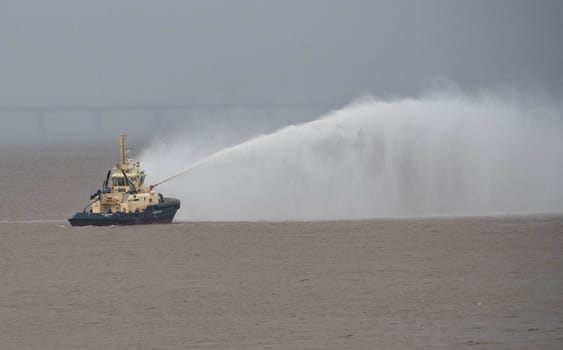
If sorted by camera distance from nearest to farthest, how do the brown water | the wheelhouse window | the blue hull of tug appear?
the brown water, the blue hull of tug, the wheelhouse window

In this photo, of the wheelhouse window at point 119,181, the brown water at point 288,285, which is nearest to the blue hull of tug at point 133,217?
the brown water at point 288,285

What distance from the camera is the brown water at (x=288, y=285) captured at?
21625 millimetres

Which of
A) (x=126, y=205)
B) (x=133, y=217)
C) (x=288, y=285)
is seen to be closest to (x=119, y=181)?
(x=126, y=205)

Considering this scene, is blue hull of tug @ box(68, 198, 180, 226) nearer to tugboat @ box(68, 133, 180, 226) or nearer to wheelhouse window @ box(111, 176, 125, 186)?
tugboat @ box(68, 133, 180, 226)

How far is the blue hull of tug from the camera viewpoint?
40125mm

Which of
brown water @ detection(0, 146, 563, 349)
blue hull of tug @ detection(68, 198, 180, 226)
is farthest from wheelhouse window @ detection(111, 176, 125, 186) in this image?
brown water @ detection(0, 146, 563, 349)

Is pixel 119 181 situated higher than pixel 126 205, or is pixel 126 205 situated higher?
pixel 119 181

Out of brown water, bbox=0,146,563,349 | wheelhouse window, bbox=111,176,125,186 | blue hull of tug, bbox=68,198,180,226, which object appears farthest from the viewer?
wheelhouse window, bbox=111,176,125,186

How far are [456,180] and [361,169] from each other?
4191 millimetres

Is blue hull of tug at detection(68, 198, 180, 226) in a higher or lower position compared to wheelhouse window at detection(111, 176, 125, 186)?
lower

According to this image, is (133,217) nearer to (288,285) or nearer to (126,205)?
(126,205)

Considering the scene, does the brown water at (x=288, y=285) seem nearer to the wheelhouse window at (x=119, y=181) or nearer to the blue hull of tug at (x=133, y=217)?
the blue hull of tug at (x=133, y=217)

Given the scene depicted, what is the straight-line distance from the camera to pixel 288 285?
26922mm

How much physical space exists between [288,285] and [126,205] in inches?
588
